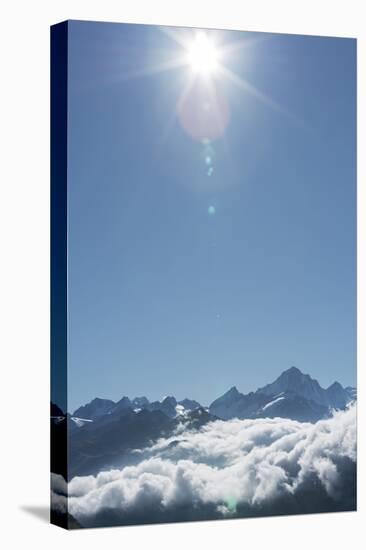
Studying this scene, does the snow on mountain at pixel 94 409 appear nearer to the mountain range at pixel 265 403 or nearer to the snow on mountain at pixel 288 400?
the mountain range at pixel 265 403

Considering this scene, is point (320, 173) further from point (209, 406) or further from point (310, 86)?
point (209, 406)

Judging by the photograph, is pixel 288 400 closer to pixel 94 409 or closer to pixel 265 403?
pixel 265 403

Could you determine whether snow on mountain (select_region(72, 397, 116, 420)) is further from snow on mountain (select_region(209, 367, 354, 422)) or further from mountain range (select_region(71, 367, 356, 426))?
snow on mountain (select_region(209, 367, 354, 422))

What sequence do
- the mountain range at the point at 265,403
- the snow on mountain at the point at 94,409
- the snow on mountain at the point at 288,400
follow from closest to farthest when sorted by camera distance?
the snow on mountain at the point at 94,409, the mountain range at the point at 265,403, the snow on mountain at the point at 288,400

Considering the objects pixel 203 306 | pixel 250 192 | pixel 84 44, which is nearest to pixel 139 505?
pixel 203 306

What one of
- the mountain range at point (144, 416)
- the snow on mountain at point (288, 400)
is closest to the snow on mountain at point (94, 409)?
the mountain range at point (144, 416)
